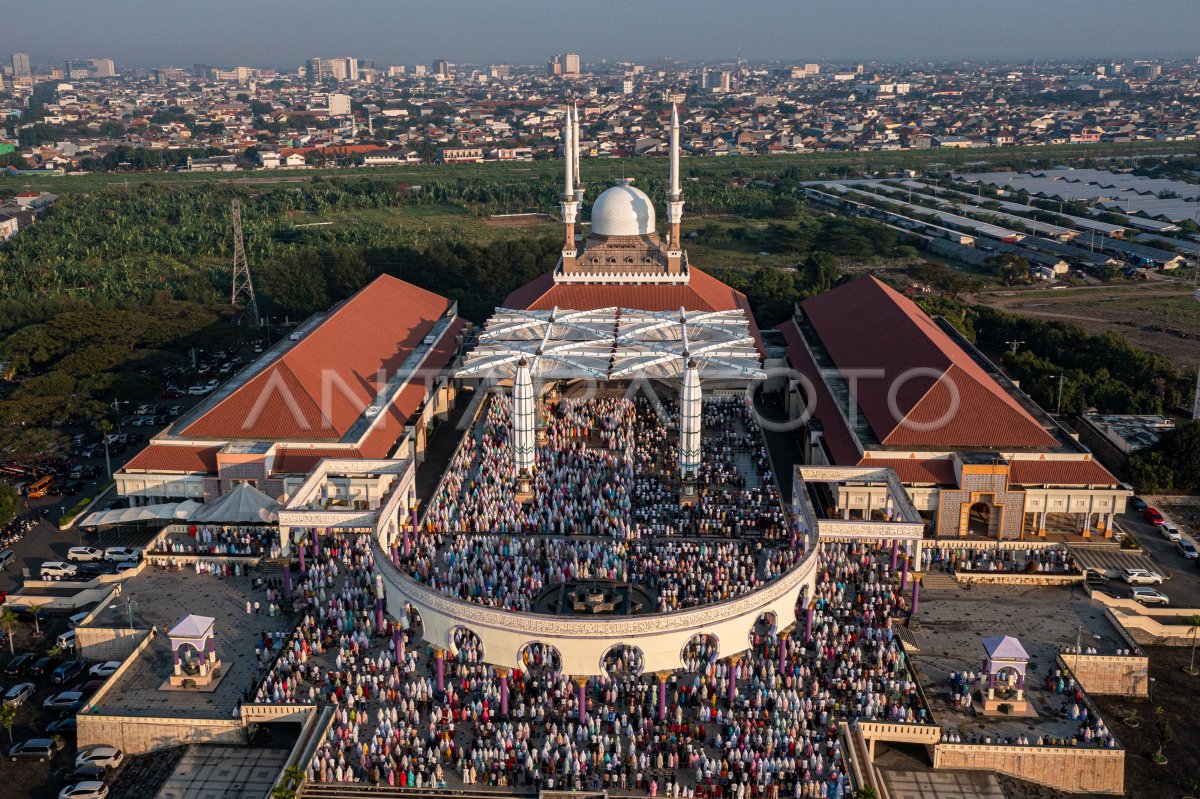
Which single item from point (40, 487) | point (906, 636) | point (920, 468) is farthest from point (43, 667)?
point (920, 468)

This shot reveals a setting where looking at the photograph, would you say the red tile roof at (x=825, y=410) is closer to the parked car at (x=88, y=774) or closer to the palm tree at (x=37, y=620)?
the parked car at (x=88, y=774)

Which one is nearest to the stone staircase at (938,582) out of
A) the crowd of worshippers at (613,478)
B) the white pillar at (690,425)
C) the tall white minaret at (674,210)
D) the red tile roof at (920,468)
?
the red tile roof at (920,468)

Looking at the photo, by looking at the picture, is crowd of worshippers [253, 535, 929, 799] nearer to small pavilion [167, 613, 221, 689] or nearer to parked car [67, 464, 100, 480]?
small pavilion [167, 613, 221, 689]

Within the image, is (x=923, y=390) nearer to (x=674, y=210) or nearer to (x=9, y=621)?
(x=674, y=210)

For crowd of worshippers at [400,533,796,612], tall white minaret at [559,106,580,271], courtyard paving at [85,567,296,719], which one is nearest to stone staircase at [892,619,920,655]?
crowd of worshippers at [400,533,796,612]

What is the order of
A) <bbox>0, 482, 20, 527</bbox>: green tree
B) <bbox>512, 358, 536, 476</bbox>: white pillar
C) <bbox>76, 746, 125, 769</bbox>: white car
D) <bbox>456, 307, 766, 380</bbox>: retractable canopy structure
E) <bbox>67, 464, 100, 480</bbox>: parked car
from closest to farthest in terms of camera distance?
<bbox>76, 746, 125, 769</bbox>: white car → <bbox>0, 482, 20, 527</bbox>: green tree → <bbox>512, 358, 536, 476</bbox>: white pillar → <bbox>67, 464, 100, 480</bbox>: parked car → <bbox>456, 307, 766, 380</bbox>: retractable canopy structure

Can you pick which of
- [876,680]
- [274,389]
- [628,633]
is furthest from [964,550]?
[274,389]
